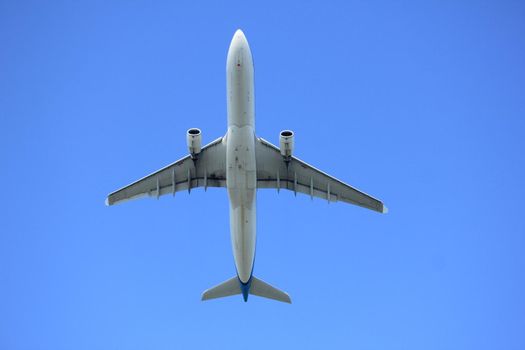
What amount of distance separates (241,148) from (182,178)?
7.01m

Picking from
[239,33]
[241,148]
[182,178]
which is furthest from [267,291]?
[239,33]

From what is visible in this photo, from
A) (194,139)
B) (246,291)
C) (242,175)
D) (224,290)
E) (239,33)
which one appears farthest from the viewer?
(224,290)

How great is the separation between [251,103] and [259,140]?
12.4 ft

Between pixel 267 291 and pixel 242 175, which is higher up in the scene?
pixel 242 175

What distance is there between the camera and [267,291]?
5162 centimetres

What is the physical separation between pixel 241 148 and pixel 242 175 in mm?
1701

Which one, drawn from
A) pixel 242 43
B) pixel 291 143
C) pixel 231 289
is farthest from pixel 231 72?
pixel 231 289

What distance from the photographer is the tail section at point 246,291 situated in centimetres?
5134

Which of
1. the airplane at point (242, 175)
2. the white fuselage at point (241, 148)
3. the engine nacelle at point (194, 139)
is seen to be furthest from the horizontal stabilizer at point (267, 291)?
the engine nacelle at point (194, 139)

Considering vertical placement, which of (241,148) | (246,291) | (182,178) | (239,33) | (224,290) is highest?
(239,33)

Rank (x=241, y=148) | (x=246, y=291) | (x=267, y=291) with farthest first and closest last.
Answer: (x=267, y=291) < (x=246, y=291) < (x=241, y=148)

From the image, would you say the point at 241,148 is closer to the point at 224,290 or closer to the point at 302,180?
the point at 302,180

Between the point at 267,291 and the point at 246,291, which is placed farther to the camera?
the point at 267,291

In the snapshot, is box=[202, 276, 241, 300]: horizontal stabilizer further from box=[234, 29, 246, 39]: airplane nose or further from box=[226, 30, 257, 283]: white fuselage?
box=[234, 29, 246, 39]: airplane nose
